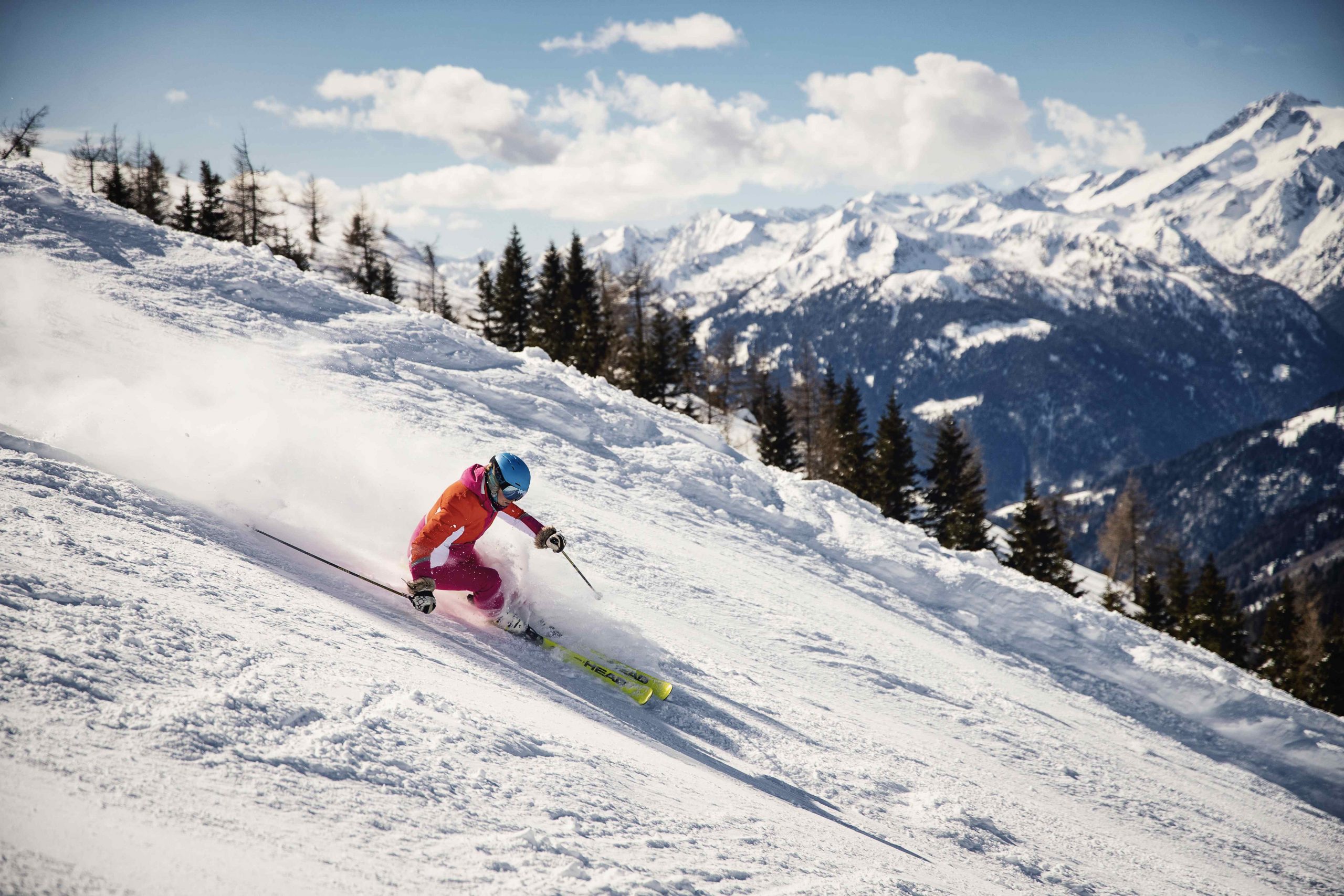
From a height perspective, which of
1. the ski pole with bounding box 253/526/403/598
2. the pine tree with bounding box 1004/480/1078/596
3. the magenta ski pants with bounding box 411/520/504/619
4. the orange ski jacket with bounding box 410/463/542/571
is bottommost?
the ski pole with bounding box 253/526/403/598

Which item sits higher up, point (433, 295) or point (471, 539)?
point (433, 295)

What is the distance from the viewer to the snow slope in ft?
11.8

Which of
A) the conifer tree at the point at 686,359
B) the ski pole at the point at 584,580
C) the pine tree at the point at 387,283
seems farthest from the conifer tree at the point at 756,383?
the ski pole at the point at 584,580

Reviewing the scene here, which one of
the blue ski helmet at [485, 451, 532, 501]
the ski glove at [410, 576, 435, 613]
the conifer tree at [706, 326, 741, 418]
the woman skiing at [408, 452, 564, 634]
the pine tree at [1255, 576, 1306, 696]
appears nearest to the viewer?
the ski glove at [410, 576, 435, 613]

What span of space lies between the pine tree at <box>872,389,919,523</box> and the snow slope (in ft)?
77.6

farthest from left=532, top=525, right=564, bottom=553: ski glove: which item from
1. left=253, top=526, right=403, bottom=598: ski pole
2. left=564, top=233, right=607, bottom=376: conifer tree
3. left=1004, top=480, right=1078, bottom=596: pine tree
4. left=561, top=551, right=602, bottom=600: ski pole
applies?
left=1004, top=480, right=1078, bottom=596: pine tree

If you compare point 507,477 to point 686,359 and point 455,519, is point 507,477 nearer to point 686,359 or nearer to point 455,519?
point 455,519

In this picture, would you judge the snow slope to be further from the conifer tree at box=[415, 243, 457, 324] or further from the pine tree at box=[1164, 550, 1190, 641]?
the conifer tree at box=[415, 243, 457, 324]

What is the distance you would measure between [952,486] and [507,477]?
38.6 m

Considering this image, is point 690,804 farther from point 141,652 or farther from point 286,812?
point 141,652

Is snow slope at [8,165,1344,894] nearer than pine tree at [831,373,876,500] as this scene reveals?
Yes

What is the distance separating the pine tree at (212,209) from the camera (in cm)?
4388

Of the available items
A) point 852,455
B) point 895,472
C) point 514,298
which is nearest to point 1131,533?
point 895,472

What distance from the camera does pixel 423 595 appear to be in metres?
6.46
